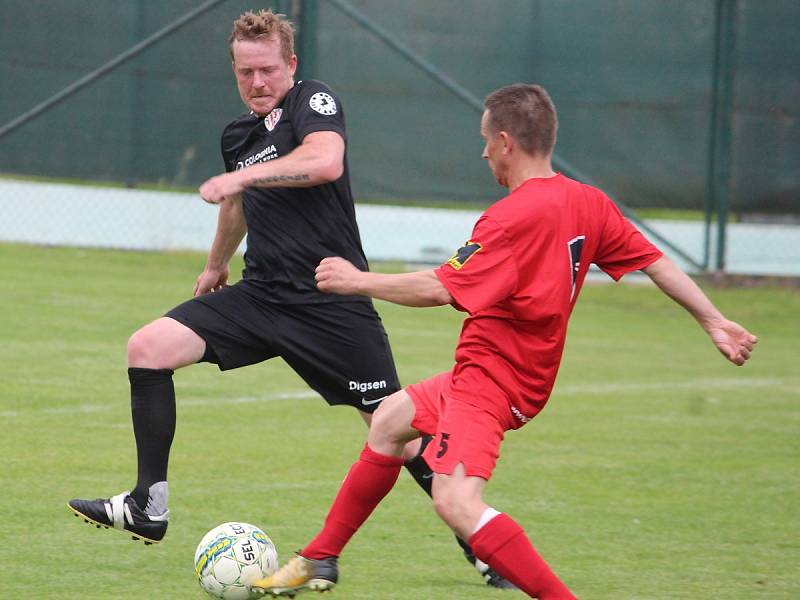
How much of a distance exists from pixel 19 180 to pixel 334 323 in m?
10.3

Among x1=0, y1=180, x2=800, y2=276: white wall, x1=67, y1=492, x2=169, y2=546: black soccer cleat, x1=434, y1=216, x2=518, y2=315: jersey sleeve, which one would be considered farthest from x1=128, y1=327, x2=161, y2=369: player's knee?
x1=0, y1=180, x2=800, y2=276: white wall

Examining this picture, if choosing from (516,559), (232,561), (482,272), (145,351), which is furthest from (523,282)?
(145,351)

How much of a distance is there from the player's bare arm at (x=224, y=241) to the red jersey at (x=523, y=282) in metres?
1.56

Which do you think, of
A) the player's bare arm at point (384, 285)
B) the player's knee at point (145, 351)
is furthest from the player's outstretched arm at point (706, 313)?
the player's knee at point (145, 351)

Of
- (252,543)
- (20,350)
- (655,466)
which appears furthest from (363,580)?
(20,350)

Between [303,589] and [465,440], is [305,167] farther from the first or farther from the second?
[303,589]

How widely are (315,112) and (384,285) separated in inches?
49.9

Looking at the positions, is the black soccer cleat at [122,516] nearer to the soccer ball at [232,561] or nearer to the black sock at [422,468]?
the soccer ball at [232,561]

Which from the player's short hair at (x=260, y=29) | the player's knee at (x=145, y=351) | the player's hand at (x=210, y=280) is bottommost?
the player's knee at (x=145, y=351)

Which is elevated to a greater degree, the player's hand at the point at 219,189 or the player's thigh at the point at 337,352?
the player's hand at the point at 219,189

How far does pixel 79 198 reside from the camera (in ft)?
50.5

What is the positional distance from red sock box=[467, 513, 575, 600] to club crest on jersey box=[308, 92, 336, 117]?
1849mm

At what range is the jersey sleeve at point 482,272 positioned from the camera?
4.49 m

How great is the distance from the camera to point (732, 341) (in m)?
4.91
